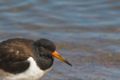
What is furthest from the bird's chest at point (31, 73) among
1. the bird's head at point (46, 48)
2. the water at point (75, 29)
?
the water at point (75, 29)

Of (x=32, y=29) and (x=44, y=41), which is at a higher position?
(x=44, y=41)

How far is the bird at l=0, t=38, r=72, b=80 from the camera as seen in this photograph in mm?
7906

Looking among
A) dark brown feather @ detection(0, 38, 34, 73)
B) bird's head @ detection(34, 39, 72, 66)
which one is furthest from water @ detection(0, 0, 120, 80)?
dark brown feather @ detection(0, 38, 34, 73)

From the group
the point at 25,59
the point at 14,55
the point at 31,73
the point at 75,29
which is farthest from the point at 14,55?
the point at 75,29

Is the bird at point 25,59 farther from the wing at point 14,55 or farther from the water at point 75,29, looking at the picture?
the water at point 75,29

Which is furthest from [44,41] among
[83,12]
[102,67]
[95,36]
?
[83,12]

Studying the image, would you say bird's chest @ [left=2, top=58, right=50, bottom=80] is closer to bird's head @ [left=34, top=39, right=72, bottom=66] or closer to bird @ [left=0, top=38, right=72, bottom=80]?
bird @ [left=0, top=38, right=72, bottom=80]

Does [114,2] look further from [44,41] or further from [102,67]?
[44,41]

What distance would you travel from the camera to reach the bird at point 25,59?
25.9 ft

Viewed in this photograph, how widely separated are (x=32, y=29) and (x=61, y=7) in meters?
1.27

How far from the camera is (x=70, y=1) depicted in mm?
12148

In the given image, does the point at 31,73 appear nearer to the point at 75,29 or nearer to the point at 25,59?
the point at 25,59

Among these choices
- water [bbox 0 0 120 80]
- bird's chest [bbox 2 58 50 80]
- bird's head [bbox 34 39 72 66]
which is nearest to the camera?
bird's chest [bbox 2 58 50 80]

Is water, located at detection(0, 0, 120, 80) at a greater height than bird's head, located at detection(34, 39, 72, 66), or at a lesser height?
lesser
